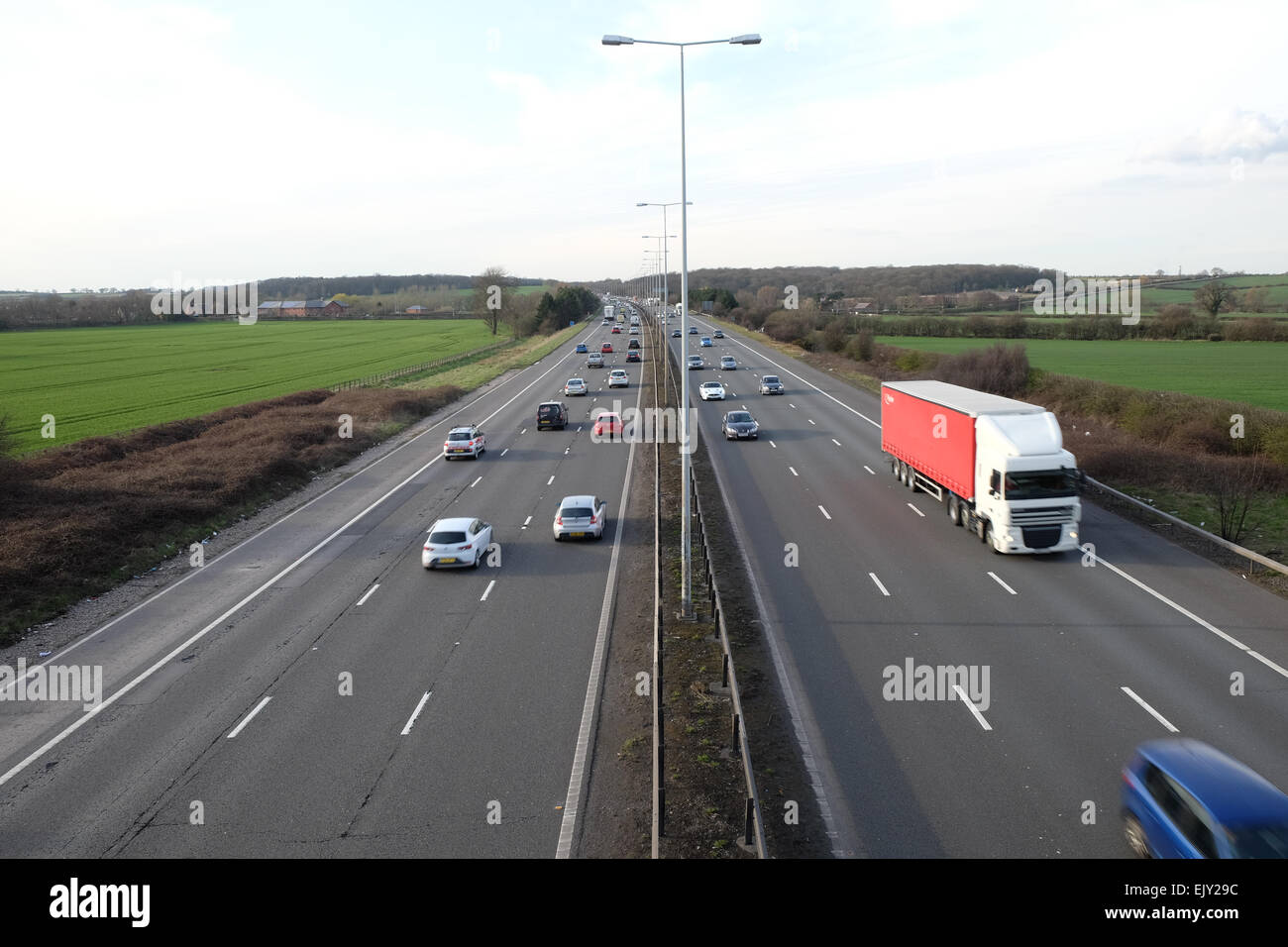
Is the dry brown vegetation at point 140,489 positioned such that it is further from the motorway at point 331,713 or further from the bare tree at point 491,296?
the bare tree at point 491,296

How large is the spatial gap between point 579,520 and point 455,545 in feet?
12.5

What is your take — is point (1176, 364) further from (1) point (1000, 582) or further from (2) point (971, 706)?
(2) point (971, 706)

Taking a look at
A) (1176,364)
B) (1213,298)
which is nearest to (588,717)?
(1176,364)

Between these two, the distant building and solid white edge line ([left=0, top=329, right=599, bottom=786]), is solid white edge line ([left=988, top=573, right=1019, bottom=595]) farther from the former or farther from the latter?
the distant building

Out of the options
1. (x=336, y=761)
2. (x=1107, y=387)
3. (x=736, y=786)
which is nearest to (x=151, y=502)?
(x=336, y=761)

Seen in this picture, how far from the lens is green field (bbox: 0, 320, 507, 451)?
186 feet

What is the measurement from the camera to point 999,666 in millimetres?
16031

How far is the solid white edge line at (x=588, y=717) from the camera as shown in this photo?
11156 millimetres

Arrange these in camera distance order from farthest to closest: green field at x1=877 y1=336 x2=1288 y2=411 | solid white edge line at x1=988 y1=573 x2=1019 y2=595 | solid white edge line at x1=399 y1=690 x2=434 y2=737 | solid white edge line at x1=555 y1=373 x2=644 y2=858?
green field at x1=877 y1=336 x2=1288 y2=411 → solid white edge line at x1=988 y1=573 x2=1019 y2=595 → solid white edge line at x1=399 y1=690 x2=434 y2=737 → solid white edge line at x1=555 y1=373 x2=644 y2=858

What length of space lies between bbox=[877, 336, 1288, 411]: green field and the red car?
1303 inches

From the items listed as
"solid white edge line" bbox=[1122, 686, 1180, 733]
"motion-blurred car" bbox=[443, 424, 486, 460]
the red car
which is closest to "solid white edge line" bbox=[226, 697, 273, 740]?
"solid white edge line" bbox=[1122, 686, 1180, 733]

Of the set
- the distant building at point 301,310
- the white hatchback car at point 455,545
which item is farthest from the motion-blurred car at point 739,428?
the distant building at point 301,310
